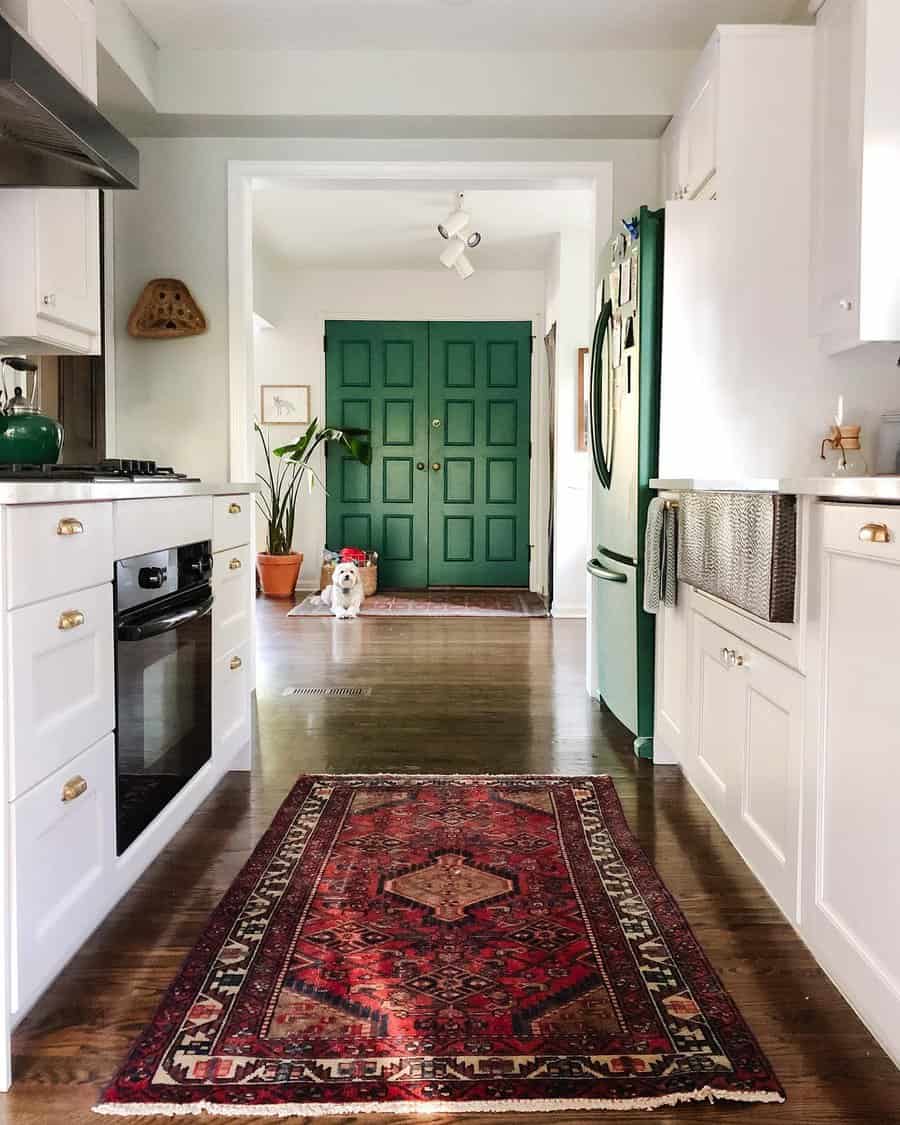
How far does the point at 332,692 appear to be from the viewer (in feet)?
13.7

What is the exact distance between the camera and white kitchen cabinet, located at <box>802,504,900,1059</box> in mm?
1403

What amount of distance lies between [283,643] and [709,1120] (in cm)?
429

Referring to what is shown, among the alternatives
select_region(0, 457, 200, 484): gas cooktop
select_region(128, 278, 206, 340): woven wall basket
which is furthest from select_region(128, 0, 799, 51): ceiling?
select_region(0, 457, 200, 484): gas cooktop

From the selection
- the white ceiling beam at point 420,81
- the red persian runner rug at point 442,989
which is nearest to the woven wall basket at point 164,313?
the white ceiling beam at point 420,81

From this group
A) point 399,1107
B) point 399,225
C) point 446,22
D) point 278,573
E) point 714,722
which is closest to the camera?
point 399,1107

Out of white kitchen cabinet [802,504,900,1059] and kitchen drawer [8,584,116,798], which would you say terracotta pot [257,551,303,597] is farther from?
white kitchen cabinet [802,504,900,1059]

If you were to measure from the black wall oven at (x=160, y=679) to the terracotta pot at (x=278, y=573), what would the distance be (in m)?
4.85

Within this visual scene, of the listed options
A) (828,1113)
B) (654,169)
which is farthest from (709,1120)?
(654,169)

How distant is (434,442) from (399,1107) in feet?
22.7

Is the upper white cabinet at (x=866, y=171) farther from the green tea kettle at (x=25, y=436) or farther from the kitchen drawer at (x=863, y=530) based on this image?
the green tea kettle at (x=25, y=436)

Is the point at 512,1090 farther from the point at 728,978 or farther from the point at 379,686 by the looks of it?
the point at 379,686

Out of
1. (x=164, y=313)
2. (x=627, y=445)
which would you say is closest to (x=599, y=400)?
(x=627, y=445)

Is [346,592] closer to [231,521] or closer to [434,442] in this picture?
[434,442]

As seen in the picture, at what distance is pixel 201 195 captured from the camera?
4.09 m
